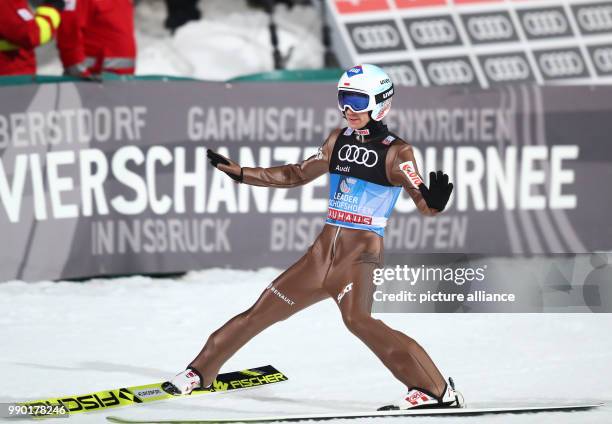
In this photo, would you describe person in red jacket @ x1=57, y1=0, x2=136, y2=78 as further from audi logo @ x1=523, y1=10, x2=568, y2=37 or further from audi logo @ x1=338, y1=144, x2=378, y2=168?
audi logo @ x1=338, y1=144, x2=378, y2=168

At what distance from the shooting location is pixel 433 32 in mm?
14328

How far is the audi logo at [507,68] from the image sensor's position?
14.5 m

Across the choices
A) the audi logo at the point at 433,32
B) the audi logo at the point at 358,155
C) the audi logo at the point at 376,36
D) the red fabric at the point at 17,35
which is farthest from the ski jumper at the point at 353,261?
the audi logo at the point at 433,32

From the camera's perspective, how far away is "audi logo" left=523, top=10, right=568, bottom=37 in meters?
14.5

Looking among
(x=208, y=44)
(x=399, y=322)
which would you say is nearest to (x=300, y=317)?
(x=399, y=322)

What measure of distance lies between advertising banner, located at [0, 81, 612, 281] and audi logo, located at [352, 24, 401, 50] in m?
3.94

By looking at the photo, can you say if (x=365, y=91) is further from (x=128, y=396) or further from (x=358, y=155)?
(x=128, y=396)

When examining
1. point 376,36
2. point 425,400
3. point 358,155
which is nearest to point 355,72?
point 358,155

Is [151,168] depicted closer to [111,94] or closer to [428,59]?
[111,94]

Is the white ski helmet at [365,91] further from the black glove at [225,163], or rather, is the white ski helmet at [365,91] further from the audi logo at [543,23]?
the audi logo at [543,23]

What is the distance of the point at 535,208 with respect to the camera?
10.4 m

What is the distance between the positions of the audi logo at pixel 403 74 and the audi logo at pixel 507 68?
2.87 feet

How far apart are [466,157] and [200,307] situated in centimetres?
267

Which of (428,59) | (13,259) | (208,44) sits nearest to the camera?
(13,259)
